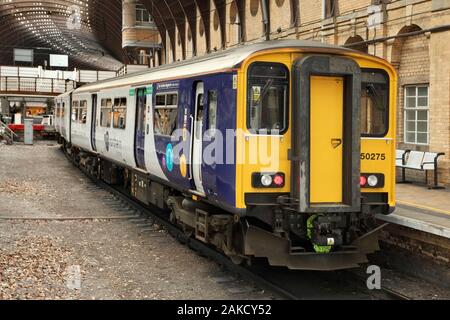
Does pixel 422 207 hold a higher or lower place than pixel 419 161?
lower

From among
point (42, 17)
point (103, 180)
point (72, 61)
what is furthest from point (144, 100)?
point (72, 61)

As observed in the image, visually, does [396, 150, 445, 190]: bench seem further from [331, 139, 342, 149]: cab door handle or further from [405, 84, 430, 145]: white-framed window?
[331, 139, 342, 149]: cab door handle

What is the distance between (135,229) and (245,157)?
197 inches

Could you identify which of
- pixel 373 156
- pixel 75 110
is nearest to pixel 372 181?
pixel 373 156

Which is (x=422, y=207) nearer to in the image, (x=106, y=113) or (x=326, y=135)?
(x=326, y=135)

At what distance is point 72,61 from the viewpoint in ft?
401

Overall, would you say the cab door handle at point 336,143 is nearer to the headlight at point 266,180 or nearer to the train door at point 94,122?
the headlight at point 266,180

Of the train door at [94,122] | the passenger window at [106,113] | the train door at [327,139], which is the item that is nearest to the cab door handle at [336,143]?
the train door at [327,139]

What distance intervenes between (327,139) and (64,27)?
266ft

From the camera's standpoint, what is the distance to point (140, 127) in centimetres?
1173

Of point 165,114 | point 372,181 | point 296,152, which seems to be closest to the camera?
point 296,152

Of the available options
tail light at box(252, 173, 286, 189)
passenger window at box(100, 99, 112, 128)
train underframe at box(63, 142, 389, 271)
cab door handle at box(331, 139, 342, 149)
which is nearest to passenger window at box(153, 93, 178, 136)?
train underframe at box(63, 142, 389, 271)

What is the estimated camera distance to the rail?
49.6 metres

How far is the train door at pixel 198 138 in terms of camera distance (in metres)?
8.41
